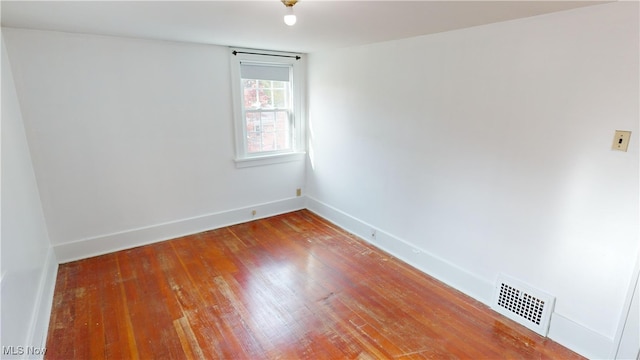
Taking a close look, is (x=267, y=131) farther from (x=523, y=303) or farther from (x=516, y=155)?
(x=523, y=303)

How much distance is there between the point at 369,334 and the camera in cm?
224

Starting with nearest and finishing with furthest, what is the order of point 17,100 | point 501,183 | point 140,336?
1. point 140,336
2. point 501,183
3. point 17,100

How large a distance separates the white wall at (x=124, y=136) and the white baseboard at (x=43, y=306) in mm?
359

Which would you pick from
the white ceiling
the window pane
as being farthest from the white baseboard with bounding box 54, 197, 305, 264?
the white ceiling

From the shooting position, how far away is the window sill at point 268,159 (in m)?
4.02

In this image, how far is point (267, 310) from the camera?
2.47 metres

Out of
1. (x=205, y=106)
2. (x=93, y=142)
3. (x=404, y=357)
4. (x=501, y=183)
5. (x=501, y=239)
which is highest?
(x=205, y=106)

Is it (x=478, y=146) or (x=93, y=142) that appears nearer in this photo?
(x=478, y=146)

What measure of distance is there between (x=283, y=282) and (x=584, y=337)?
7.19ft

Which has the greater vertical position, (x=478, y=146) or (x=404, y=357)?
(x=478, y=146)

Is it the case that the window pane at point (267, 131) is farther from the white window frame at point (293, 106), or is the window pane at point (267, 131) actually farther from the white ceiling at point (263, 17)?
the white ceiling at point (263, 17)

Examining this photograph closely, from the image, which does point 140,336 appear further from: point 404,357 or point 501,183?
point 501,183

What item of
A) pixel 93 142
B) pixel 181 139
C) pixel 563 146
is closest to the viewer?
pixel 563 146

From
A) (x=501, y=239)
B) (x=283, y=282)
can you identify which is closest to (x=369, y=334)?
(x=283, y=282)
